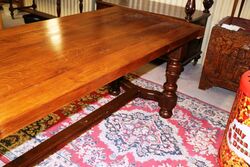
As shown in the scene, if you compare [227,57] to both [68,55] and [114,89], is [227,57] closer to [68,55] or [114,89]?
[114,89]

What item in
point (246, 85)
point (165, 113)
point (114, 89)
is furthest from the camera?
point (114, 89)

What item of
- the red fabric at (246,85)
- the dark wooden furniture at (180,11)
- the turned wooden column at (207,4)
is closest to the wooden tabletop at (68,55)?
the red fabric at (246,85)

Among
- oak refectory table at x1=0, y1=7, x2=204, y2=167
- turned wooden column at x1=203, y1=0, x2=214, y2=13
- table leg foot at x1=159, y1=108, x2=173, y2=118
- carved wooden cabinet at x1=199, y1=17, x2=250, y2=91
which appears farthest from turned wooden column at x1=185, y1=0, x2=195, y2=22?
table leg foot at x1=159, y1=108, x2=173, y2=118

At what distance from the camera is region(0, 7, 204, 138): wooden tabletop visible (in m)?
0.84

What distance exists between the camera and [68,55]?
116cm

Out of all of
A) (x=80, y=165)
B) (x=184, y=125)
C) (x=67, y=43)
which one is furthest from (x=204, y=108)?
(x=67, y=43)

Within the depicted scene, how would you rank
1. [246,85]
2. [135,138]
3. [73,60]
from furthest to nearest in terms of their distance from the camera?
[135,138]
[246,85]
[73,60]

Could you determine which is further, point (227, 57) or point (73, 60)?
point (227, 57)

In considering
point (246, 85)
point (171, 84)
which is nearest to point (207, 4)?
point (171, 84)

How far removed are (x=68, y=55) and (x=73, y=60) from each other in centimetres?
6

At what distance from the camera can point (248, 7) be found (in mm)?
2572

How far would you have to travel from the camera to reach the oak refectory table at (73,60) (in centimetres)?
86

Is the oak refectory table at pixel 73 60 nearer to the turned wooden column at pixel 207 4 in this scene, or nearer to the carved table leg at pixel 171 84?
the carved table leg at pixel 171 84

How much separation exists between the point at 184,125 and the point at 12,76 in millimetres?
1321
